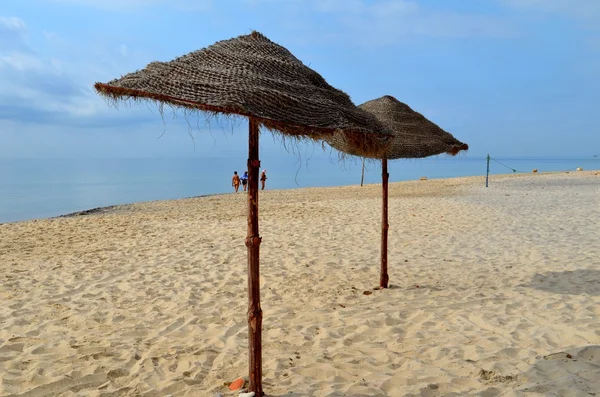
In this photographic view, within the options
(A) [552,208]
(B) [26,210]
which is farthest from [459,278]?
(B) [26,210]

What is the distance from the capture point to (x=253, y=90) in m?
2.73

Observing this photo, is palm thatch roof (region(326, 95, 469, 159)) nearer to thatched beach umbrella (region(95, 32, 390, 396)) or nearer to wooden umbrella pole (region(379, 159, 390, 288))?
wooden umbrella pole (region(379, 159, 390, 288))

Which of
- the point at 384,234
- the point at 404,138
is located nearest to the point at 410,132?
the point at 404,138

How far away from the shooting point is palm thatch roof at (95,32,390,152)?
2623mm

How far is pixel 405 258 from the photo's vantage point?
753 centimetres

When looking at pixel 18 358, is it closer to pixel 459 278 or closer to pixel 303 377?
pixel 303 377

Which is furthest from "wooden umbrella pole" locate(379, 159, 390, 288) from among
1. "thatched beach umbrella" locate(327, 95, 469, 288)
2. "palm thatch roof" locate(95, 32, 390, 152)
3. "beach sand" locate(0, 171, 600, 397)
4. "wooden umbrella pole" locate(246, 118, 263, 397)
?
"wooden umbrella pole" locate(246, 118, 263, 397)

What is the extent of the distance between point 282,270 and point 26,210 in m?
27.3

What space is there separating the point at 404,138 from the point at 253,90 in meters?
3.66

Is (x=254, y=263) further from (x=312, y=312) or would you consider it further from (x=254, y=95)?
(x=312, y=312)

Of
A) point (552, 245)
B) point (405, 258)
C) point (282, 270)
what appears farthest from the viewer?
point (552, 245)

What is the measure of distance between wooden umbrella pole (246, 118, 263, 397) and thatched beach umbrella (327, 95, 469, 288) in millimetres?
2997

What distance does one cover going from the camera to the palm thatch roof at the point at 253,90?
8.61 ft

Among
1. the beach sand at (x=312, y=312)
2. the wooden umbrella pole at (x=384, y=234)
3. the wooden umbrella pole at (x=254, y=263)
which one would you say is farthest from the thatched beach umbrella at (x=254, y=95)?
the wooden umbrella pole at (x=384, y=234)
